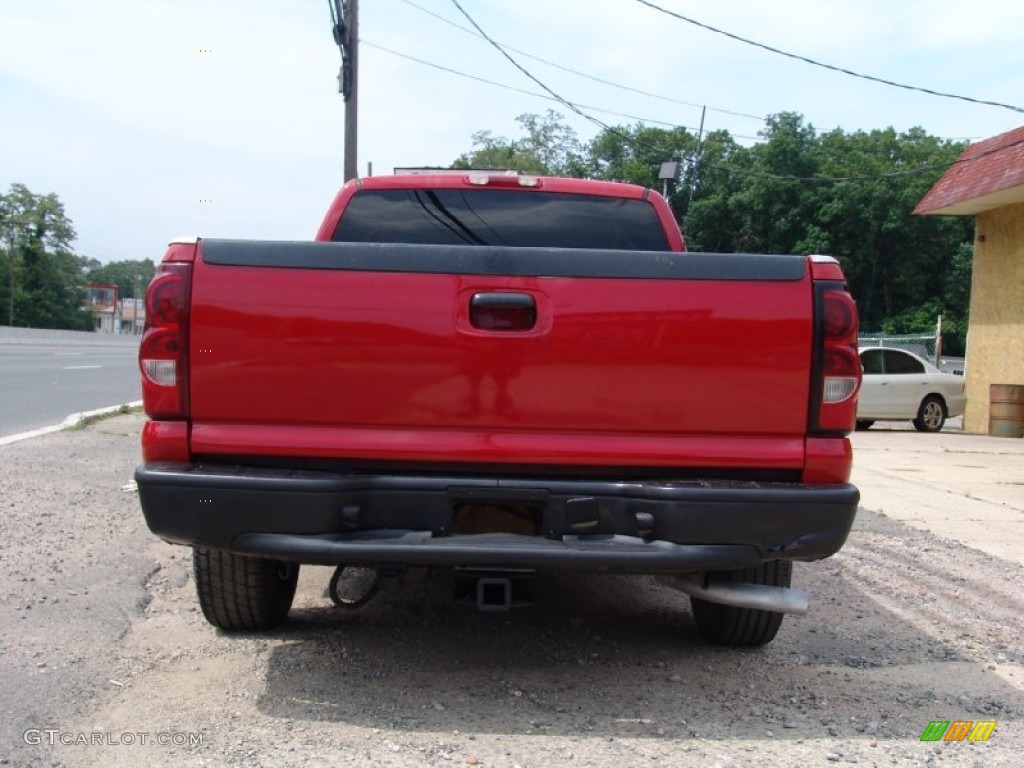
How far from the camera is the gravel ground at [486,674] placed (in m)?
3.22

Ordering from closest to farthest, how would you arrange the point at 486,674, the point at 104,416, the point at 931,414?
the point at 486,674
the point at 104,416
the point at 931,414

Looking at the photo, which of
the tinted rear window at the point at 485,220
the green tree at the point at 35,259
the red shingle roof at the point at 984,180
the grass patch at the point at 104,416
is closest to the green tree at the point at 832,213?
the red shingle roof at the point at 984,180

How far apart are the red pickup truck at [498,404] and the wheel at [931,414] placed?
15.1m

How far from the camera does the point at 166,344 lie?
3342mm

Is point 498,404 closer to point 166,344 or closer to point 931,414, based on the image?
point 166,344

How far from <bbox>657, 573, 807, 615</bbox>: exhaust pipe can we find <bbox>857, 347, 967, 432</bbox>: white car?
45.6 feet

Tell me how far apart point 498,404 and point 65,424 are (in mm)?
9224

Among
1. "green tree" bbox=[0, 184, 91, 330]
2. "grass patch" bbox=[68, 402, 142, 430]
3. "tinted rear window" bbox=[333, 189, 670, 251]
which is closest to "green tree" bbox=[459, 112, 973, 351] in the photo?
"grass patch" bbox=[68, 402, 142, 430]

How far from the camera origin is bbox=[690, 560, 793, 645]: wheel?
12.8 feet

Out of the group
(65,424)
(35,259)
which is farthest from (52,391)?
(35,259)

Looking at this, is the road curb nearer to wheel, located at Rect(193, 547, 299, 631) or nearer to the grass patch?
the grass patch

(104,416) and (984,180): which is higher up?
(984,180)

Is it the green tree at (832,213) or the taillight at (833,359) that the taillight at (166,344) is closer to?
the taillight at (833,359)

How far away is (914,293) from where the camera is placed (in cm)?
5206
